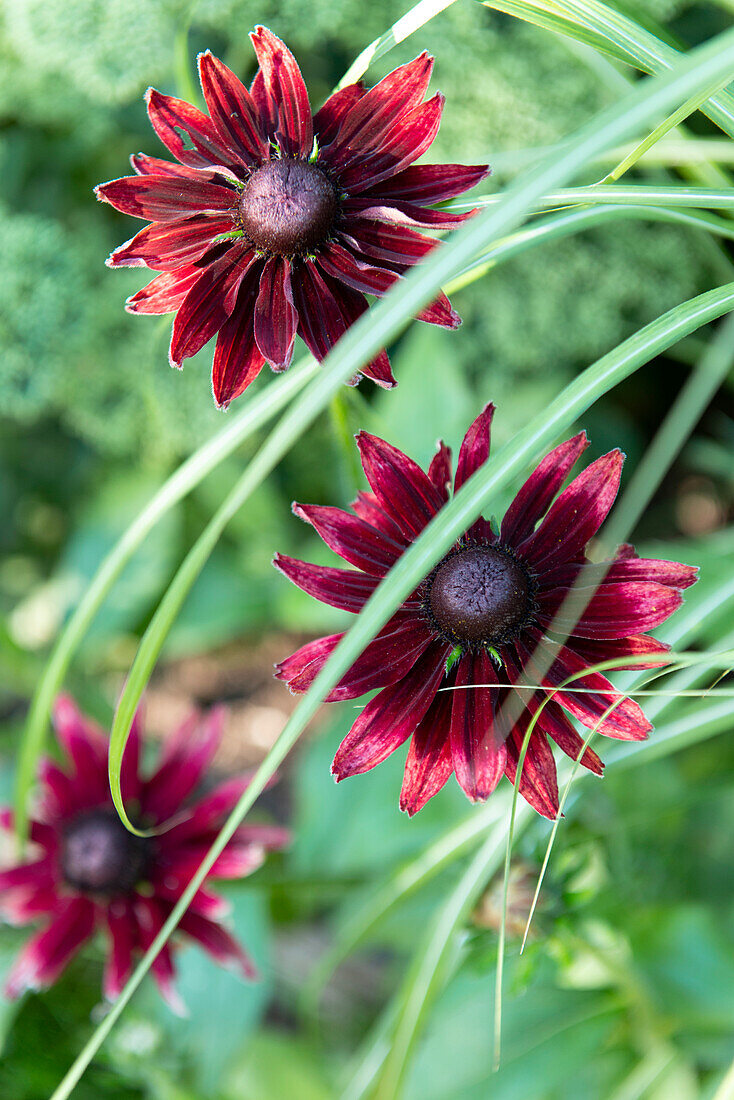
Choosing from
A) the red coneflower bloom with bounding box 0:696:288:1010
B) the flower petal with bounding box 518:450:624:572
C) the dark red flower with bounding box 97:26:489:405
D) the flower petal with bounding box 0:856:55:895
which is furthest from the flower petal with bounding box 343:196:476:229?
the flower petal with bounding box 0:856:55:895

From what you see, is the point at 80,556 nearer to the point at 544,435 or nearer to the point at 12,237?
the point at 12,237

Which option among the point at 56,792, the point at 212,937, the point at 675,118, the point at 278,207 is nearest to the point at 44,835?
the point at 56,792

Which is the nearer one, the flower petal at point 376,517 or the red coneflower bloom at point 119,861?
the flower petal at point 376,517

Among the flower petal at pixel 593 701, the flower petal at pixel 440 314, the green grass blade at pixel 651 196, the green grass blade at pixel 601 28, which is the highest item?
the green grass blade at pixel 601 28

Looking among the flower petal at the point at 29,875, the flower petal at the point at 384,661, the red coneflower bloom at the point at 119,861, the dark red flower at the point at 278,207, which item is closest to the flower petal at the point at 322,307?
the dark red flower at the point at 278,207

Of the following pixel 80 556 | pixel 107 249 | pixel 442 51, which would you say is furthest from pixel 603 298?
pixel 80 556

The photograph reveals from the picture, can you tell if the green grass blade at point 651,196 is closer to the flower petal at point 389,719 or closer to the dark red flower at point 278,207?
the dark red flower at point 278,207
